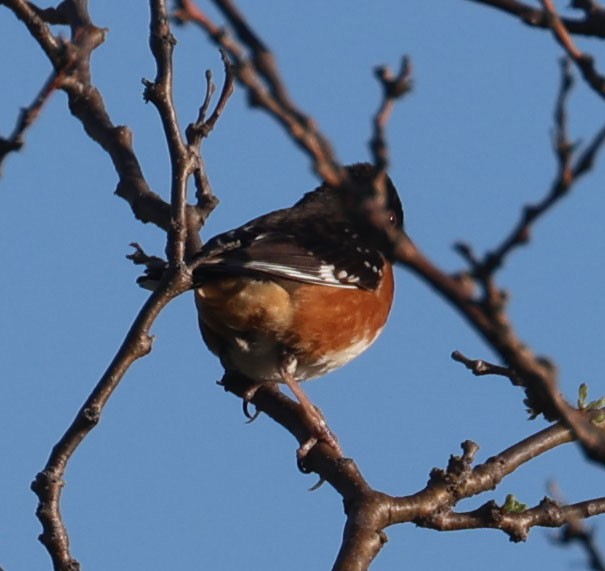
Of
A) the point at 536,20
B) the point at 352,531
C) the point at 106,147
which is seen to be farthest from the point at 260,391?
the point at 536,20

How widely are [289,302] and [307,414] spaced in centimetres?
70

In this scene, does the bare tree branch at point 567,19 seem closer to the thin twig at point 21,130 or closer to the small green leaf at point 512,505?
the thin twig at point 21,130

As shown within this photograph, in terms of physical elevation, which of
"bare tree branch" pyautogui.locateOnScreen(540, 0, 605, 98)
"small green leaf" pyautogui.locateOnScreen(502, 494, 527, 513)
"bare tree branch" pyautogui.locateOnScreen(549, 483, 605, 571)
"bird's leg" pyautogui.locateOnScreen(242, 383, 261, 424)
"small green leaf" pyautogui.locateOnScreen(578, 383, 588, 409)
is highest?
"bird's leg" pyautogui.locateOnScreen(242, 383, 261, 424)

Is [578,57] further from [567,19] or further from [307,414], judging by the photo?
[307,414]

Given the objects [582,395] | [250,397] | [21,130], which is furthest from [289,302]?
[21,130]

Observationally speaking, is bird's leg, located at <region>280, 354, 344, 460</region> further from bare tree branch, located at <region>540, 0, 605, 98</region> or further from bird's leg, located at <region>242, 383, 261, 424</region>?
bare tree branch, located at <region>540, 0, 605, 98</region>

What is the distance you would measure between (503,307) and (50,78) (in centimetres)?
95

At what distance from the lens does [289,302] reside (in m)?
5.23

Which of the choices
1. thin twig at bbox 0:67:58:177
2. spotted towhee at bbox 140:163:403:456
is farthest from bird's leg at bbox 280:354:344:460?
thin twig at bbox 0:67:58:177

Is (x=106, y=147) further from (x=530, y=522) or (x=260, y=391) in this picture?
(x=530, y=522)

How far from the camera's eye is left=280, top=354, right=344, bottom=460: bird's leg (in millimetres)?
4355

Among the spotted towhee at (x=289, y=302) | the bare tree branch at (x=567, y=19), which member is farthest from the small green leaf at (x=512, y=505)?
the bare tree branch at (x=567, y=19)

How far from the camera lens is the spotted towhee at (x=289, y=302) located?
199 inches

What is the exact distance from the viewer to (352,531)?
3480 millimetres
